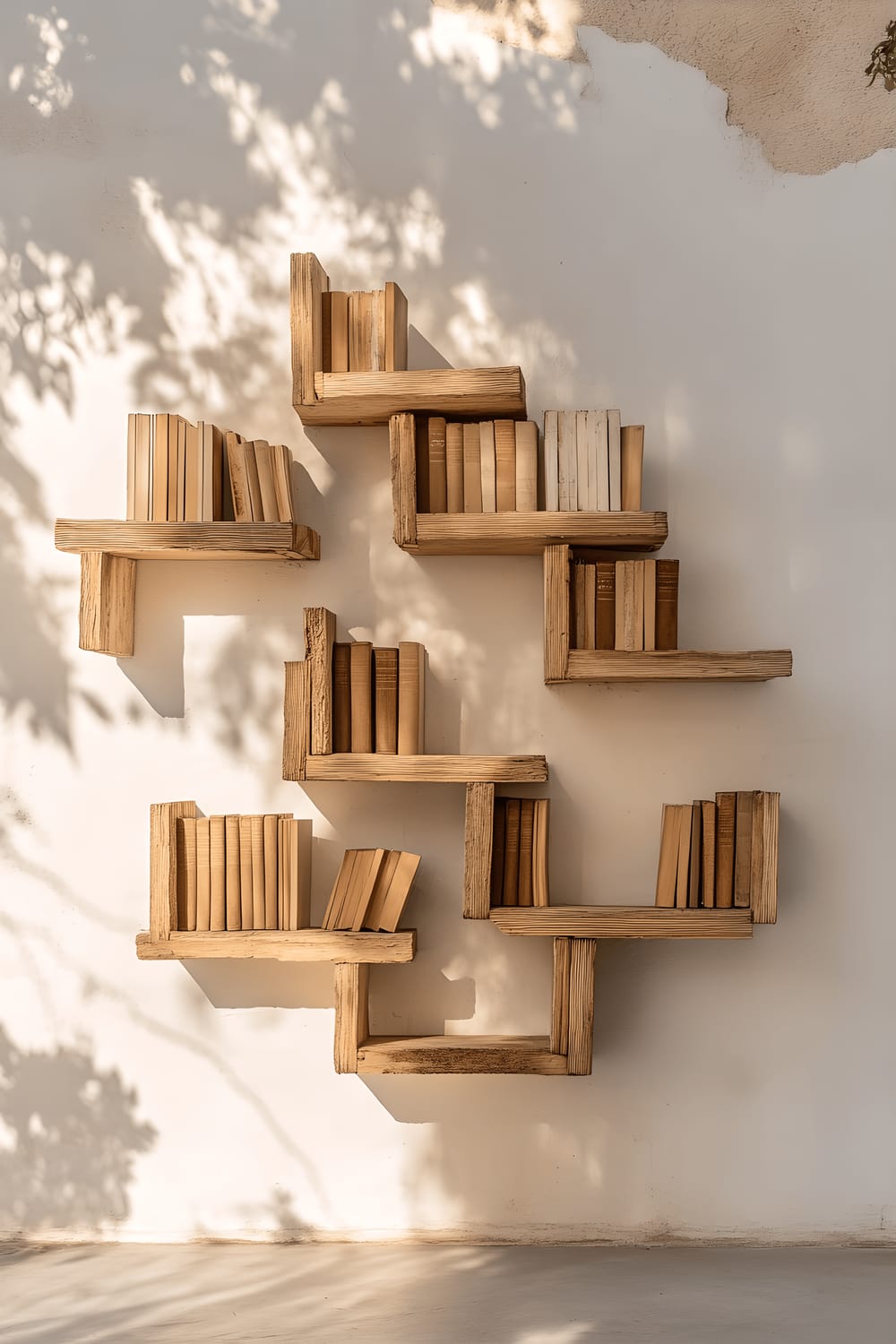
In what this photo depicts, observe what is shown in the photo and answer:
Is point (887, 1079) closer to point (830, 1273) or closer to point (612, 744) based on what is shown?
point (830, 1273)

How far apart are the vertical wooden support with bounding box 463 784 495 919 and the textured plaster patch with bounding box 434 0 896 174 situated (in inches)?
62.4

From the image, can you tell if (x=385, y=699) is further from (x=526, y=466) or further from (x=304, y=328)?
(x=304, y=328)

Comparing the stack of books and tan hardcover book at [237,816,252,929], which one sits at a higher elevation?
the stack of books

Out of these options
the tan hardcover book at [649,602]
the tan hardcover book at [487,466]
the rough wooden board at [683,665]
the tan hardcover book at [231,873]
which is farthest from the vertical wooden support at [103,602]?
the tan hardcover book at [649,602]

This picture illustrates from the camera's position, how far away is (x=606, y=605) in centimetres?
234

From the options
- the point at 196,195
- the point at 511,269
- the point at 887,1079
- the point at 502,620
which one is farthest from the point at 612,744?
the point at 196,195

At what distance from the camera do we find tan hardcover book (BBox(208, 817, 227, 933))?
236cm

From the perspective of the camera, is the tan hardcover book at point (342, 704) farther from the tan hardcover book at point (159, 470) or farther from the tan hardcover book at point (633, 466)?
the tan hardcover book at point (633, 466)

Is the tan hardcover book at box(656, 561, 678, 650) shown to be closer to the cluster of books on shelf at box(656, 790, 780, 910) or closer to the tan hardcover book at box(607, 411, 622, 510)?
the tan hardcover book at box(607, 411, 622, 510)

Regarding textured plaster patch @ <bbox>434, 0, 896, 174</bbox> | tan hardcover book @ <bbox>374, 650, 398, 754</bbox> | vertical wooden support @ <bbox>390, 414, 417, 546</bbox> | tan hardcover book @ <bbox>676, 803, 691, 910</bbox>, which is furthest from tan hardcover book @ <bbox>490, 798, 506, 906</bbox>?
textured plaster patch @ <bbox>434, 0, 896, 174</bbox>

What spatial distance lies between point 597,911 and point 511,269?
4.73ft

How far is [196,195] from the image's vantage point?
2.57 m

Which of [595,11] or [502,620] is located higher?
[595,11]

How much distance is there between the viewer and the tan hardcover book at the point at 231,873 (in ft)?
7.73
